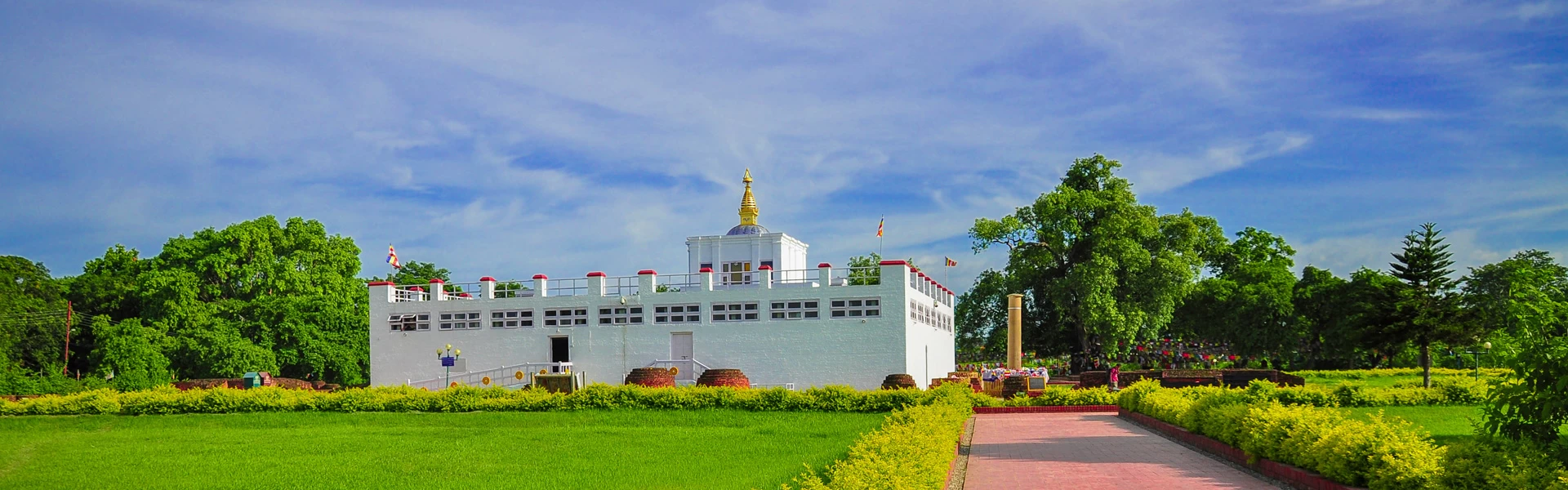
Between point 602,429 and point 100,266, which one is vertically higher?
point 100,266

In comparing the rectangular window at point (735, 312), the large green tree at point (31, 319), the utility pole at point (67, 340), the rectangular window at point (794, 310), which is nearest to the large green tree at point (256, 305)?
the utility pole at point (67, 340)

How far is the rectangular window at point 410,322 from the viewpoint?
35812 millimetres

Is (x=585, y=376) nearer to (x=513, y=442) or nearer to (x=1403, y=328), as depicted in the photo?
A: (x=513, y=442)

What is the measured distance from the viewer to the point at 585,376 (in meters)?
33.8

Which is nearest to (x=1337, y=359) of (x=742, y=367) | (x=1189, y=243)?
(x=1189, y=243)

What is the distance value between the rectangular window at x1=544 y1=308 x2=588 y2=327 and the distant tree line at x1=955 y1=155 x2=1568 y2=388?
14.4 m

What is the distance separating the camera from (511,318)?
34906mm

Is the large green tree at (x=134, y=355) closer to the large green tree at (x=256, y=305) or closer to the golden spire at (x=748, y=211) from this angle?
the large green tree at (x=256, y=305)

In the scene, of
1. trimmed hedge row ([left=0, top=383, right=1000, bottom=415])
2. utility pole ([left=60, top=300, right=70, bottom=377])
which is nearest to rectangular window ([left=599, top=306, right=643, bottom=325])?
trimmed hedge row ([left=0, top=383, right=1000, bottom=415])

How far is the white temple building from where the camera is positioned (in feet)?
106

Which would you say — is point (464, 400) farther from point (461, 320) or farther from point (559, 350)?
point (461, 320)

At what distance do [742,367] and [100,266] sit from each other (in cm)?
2893

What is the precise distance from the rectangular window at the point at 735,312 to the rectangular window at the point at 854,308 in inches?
90.8

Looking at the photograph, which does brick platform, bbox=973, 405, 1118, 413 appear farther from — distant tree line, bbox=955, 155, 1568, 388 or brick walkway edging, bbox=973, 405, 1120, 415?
distant tree line, bbox=955, 155, 1568, 388
